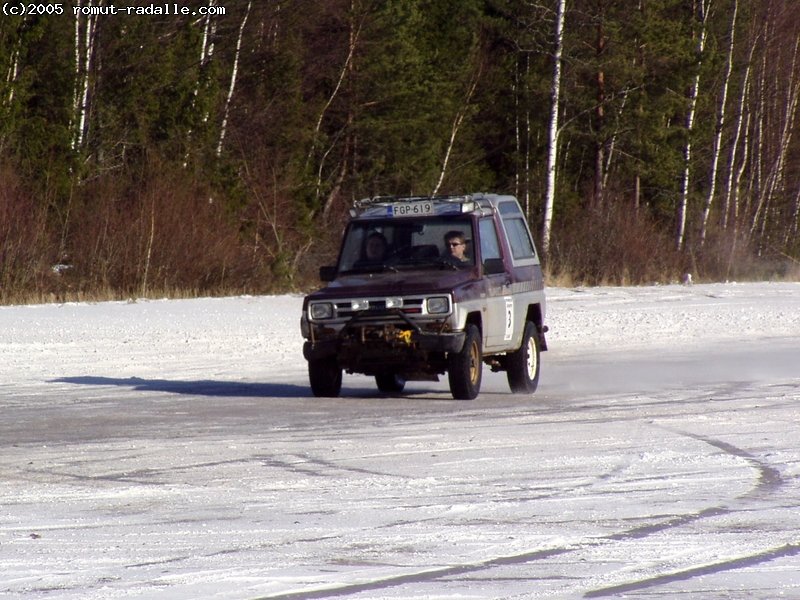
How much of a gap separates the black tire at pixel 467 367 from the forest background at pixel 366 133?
49.7 feet

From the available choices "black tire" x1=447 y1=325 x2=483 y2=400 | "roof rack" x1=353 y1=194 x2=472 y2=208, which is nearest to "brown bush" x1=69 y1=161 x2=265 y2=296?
"roof rack" x1=353 y1=194 x2=472 y2=208

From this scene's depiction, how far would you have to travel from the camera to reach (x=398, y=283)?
14.5 metres

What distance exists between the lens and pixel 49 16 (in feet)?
112

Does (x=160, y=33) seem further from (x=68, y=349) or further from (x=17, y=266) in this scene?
(x=68, y=349)

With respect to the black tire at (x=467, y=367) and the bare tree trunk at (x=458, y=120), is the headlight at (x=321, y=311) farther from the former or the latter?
the bare tree trunk at (x=458, y=120)

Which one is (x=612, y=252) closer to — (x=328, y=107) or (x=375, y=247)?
(x=328, y=107)

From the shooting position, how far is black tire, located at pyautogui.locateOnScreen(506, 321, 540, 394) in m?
15.8

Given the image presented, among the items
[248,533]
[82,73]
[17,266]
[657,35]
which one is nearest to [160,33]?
[82,73]

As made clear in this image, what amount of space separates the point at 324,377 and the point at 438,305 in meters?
1.61

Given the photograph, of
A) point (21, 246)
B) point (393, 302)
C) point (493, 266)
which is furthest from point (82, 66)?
point (393, 302)

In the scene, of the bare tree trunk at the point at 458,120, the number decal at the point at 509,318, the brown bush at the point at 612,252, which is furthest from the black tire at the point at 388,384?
the bare tree trunk at the point at 458,120

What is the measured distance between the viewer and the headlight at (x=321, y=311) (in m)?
14.7

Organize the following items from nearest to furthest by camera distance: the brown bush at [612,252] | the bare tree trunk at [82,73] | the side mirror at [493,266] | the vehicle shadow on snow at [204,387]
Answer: the side mirror at [493,266], the vehicle shadow on snow at [204,387], the bare tree trunk at [82,73], the brown bush at [612,252]

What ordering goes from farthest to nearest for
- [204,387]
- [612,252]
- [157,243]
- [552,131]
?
[552,131], [612,252], [157,243], [204,387]
